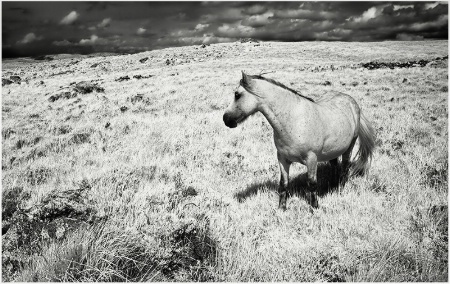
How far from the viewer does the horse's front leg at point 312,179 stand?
4.86m

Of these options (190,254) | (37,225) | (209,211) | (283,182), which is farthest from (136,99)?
(190,254)

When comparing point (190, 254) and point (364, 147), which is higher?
point (364, 147)

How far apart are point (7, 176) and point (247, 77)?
5.36m

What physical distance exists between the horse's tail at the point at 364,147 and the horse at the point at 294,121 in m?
0.84

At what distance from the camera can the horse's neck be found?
4.53 metres

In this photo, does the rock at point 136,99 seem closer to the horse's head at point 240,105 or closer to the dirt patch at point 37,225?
the dirt patch at point 37,225

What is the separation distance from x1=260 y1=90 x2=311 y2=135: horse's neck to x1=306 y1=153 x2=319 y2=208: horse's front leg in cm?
66

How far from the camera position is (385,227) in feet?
13.4

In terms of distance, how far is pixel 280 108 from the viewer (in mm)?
4590

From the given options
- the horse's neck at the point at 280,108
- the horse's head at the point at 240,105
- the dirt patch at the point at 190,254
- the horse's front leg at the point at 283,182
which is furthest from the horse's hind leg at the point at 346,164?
the dirt patch at the point at 190,254

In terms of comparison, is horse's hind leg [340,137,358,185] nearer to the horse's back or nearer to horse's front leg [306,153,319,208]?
the horse's back

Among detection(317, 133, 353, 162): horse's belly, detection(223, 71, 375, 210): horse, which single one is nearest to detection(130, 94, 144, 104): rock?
detection(223, 71, 375, 210): horse

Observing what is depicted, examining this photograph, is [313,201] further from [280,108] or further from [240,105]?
[240,105]

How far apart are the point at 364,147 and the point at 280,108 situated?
9.16ft
